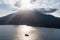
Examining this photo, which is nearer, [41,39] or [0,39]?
[0,39]

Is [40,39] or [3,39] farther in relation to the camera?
[40,39]

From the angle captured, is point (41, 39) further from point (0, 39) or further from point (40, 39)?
point (0, 39)

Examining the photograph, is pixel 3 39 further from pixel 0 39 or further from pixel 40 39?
pixel 40 39

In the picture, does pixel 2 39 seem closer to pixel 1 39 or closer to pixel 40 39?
pixel 1 39

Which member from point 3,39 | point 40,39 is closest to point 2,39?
point 3,39

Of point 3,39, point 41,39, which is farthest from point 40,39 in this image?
point 3,39

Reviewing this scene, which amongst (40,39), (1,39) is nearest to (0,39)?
(1,39)

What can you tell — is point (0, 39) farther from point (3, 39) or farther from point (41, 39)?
point (41, 39)
